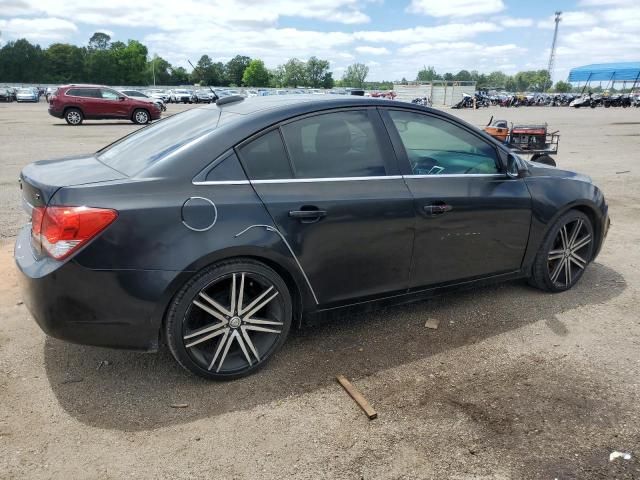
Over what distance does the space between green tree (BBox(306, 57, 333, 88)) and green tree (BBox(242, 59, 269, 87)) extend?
1249 cm

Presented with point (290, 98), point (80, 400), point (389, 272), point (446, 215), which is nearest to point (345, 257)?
point (389, 272)

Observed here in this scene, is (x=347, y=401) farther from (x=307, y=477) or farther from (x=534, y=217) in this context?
(x=534, y=217)

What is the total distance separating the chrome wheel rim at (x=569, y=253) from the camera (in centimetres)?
444

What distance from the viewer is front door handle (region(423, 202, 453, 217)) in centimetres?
352

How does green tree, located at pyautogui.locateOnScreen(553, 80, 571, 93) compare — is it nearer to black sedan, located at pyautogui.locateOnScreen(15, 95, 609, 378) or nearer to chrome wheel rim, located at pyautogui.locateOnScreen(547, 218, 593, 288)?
chrome wheel rim, located at pyautogui.locateOnScreen(547, 218, 593, 288)

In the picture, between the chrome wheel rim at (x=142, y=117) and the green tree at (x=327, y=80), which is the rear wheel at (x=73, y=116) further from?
the green tree at (x=327, y=80)

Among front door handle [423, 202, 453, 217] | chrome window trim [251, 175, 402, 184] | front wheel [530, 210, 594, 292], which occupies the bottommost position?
front wheel [530, 210, 594, 292]

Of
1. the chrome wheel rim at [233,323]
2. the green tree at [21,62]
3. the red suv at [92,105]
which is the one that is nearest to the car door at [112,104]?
the red suv at [92,105]

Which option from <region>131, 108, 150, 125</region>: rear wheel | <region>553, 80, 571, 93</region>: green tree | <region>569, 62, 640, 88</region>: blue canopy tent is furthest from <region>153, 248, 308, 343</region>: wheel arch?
<region>553, 80, 571, 93</region>: green tree

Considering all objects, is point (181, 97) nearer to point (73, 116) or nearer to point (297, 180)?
point (73, 116)

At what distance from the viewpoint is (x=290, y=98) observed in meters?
3.61

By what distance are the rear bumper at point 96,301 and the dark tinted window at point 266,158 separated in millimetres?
784

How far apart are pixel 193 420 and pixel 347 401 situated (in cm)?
86

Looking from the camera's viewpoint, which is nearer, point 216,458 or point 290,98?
point 216,458
